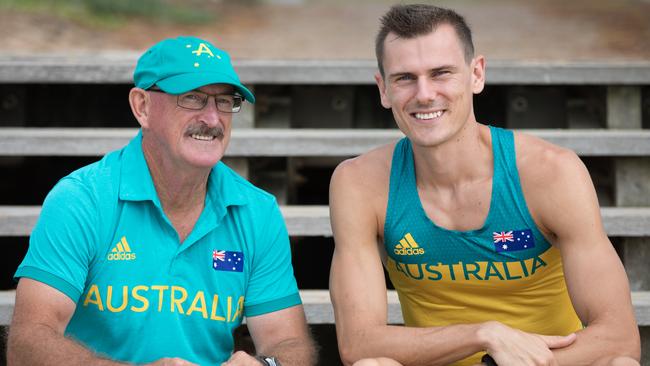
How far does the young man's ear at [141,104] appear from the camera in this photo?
8.09 ft

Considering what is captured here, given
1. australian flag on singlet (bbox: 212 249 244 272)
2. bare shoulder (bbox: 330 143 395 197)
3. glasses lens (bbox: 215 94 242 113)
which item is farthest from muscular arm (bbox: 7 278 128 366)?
bare shoulder (bbox: 330 143 395 197)

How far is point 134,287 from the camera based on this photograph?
2383 millimetres

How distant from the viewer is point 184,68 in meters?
2.38

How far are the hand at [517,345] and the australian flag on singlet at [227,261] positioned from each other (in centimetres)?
65

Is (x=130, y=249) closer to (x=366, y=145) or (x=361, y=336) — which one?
(x=361, y=336)

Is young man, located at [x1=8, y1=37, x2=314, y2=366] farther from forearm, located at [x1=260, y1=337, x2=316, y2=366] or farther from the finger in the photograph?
the finger

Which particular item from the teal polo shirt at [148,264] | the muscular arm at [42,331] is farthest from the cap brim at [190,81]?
the muscular arm at [42,331]

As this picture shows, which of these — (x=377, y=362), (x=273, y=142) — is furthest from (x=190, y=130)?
(x=273, y=142)

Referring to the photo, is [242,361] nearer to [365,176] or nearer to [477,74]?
[365,176]

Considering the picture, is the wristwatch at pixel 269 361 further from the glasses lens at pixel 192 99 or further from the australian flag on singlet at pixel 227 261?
the glasses lens at pixel 192 99

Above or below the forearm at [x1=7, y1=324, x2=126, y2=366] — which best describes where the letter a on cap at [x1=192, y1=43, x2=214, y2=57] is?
above

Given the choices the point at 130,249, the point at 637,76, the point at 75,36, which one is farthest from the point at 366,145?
the point at 75,36

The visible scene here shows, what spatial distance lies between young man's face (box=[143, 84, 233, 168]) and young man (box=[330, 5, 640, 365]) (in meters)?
0.38

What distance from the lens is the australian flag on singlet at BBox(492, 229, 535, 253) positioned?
8.15 ft
